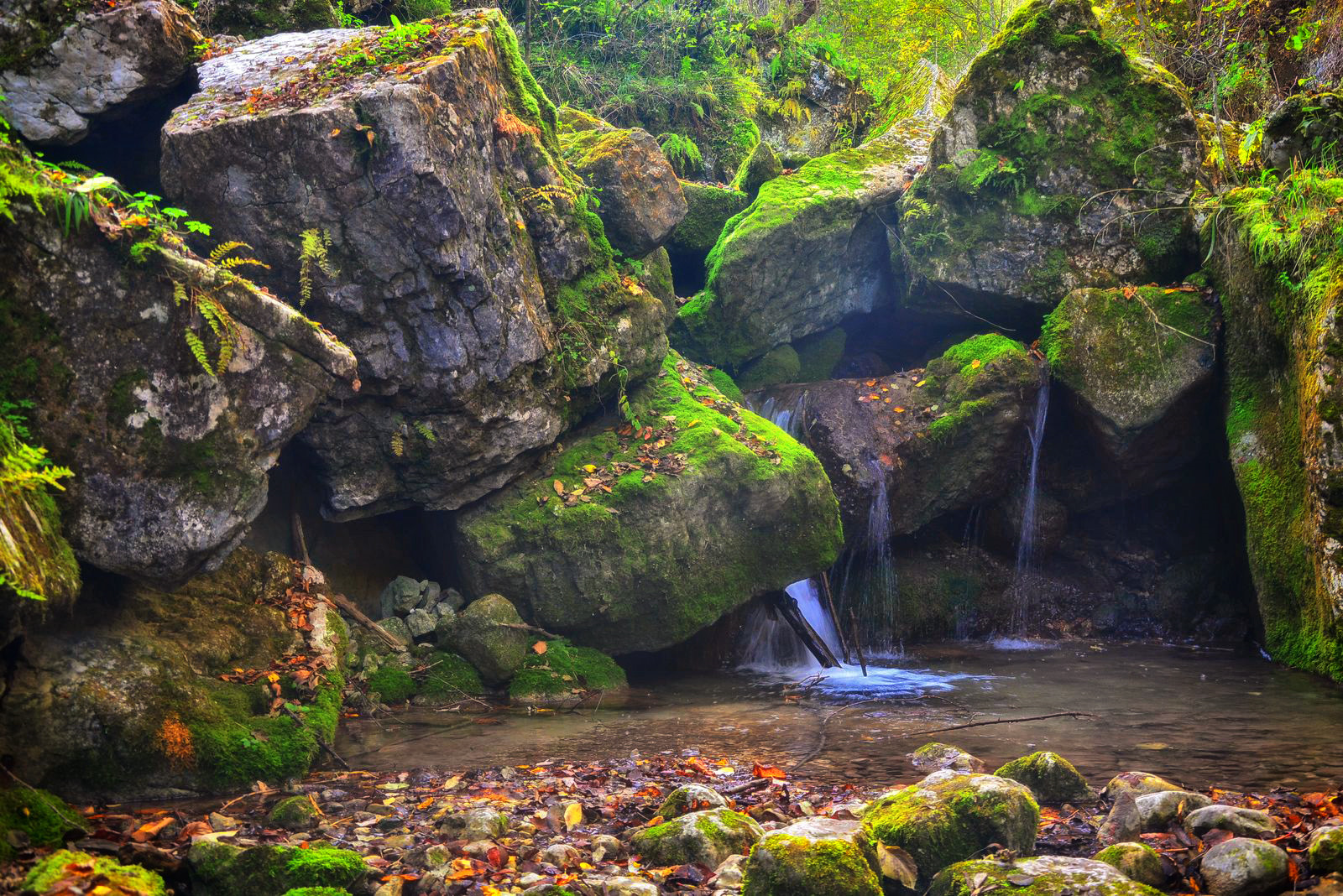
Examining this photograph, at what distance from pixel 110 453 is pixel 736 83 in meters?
14.3

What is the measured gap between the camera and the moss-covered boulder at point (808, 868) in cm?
371

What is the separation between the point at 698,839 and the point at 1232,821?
2.69 meters

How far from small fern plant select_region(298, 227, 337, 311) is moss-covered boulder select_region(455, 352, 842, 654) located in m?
2.74

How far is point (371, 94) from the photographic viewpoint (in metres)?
7.31

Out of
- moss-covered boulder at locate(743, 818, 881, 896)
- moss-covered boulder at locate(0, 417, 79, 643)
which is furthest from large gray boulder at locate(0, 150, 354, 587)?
moss-covered boulder at locate(743, 818, 881, 896)

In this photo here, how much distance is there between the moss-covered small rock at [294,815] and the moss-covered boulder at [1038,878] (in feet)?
10.6

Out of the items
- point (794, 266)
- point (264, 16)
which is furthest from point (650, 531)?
point (264, 16)

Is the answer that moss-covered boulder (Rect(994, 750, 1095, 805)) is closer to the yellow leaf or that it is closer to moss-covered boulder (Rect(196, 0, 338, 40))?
the yellow leaf

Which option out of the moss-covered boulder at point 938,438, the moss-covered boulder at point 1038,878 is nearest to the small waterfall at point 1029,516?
the moss-covered boulder at point 938,438

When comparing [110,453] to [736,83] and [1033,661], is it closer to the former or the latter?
[1033,661]

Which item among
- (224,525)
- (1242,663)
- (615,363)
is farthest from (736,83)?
(224,525)

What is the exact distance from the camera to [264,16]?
897cm

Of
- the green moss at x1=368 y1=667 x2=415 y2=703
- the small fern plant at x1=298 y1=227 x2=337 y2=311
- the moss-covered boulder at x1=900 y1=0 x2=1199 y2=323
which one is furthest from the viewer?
the moss-covered boulder at x1=900 y1=0 x2=1199 y2=323

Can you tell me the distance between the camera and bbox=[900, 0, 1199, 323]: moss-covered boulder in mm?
11742
